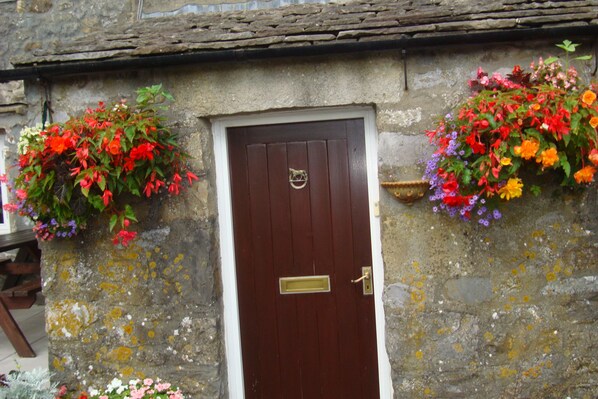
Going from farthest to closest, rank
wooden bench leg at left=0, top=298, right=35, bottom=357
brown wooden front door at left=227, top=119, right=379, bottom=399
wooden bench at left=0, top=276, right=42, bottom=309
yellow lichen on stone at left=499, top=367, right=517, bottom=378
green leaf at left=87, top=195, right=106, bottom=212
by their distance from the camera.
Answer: wooden bench at left=0, top=276, right=42, bottom=309 < wooden bench leg at left=0, top=298, right=35, bottom=357 < brown wooden front door at left=227, top=119, right=379, bottom=399 < yellow lichen on stone at left=499, top=367, right=517, bottom=378 < green leaf at left=87, top=195, right=106, bottom=212

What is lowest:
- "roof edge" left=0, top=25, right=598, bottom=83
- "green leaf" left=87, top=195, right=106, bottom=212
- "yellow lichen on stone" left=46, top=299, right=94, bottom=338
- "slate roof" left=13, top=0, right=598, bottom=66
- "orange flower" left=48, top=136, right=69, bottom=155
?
"yellow lichen on stone" left=46, top=299, right=94, bottom=338

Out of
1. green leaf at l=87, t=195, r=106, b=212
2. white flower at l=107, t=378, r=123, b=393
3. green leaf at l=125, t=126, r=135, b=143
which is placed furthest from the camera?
white flower at l=107, t=378, r=123, b=393

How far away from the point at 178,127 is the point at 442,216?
6.06 ft

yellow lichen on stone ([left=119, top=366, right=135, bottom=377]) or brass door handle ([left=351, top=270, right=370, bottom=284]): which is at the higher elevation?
brass door handle ([left=351, top=270, right=370, bottom=284])

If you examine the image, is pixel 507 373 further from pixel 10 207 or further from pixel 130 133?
pixel 10 207

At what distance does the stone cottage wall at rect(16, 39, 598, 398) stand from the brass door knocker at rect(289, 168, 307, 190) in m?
0.48

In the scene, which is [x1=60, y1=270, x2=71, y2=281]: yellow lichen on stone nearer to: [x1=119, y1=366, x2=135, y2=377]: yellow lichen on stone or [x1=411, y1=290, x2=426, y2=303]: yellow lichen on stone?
[x1=119, y1=366, x2=135, y2=377]: yellow lichen on stone

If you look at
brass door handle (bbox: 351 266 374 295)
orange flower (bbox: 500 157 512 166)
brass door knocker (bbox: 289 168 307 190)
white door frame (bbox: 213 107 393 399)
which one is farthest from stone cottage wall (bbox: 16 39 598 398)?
orange flower (bbox: 500 157 512 166)

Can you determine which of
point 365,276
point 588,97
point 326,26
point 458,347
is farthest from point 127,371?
point 588,97

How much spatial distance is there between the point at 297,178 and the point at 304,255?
1.80ft

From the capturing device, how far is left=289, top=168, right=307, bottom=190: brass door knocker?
3.40 meters

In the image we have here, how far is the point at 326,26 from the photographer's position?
3174 millimetres

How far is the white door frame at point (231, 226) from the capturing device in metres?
3.33

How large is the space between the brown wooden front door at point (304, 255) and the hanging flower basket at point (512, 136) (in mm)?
700
